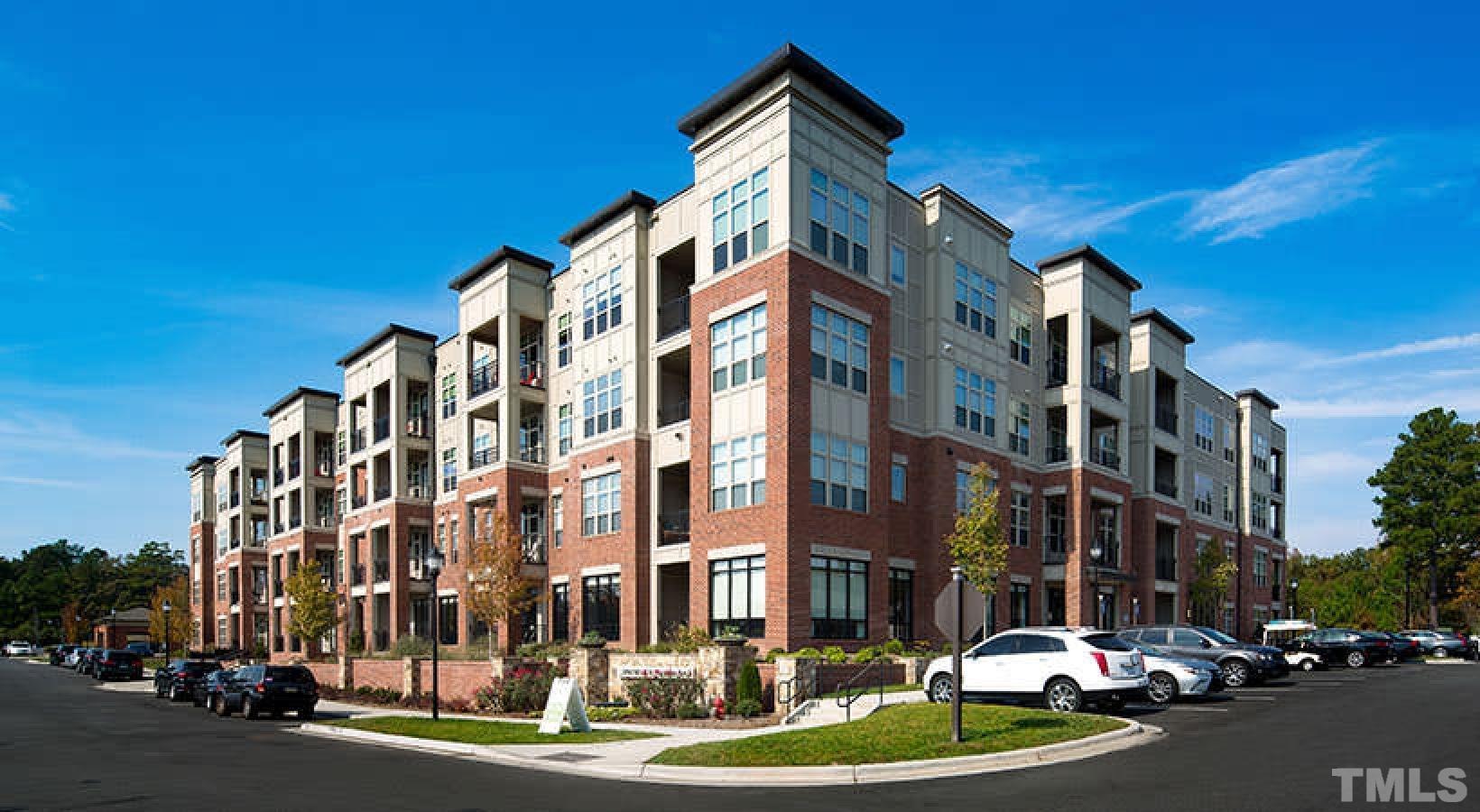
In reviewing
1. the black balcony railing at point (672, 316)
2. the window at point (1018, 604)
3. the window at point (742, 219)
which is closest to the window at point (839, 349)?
the window at point (742, 219)

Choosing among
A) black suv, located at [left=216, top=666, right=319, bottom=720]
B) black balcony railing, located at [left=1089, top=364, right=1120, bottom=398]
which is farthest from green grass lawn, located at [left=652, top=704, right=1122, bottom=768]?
black balcony railing, located at [left=1089, top=364, right=1120, bottom=398]

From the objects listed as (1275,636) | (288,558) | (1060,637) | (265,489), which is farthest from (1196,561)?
(265,489)

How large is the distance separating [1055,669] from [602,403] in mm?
21570

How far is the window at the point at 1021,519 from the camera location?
4084cm

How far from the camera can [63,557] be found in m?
198

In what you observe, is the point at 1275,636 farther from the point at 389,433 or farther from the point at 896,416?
the point at 389,433

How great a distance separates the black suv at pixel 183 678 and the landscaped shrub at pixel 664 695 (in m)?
24.2

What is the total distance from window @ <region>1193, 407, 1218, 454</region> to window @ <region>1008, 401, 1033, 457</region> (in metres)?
18.7

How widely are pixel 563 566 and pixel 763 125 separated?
17963mm

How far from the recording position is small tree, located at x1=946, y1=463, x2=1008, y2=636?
34.4 m

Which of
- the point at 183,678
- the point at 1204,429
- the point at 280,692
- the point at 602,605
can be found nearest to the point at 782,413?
the point at 602,605

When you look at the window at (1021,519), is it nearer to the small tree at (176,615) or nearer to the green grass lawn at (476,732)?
the green grass lawn at (476,732)

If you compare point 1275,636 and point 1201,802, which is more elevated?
point 1201,802

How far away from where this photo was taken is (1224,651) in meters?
29.5
